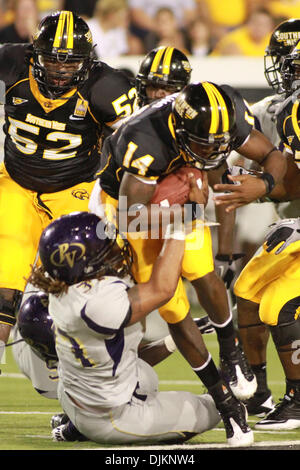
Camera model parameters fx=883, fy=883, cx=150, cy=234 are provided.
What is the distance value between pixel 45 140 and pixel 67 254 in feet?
5.08

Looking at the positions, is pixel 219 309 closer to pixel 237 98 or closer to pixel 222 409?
pixel 222 409

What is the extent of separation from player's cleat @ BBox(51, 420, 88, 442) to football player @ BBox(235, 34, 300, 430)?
0.90 meters

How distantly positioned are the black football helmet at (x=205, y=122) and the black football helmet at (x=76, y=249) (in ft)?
1.75

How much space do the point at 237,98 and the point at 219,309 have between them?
3.29 feet

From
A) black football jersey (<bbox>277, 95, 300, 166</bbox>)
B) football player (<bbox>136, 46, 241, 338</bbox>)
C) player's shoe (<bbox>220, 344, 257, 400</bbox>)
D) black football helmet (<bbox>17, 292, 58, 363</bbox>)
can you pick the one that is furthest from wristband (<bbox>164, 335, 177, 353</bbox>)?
black football jersey (<bbox>277, 95, 300, 166</bbox>)

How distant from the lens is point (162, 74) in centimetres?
557

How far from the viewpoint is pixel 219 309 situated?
4.13 meters

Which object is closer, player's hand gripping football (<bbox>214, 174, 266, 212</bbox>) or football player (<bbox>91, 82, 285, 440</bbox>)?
football player (<bbox>91, 82, 285, 440</bbox>)

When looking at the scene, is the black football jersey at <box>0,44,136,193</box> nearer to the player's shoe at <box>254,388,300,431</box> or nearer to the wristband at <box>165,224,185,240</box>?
the wristband at <box>165,224,185,240</box>

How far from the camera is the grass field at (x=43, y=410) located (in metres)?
3.82

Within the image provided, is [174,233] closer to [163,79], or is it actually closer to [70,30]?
[70,30]

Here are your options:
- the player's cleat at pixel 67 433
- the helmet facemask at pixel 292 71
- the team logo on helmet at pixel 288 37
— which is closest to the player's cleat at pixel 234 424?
the player's cleat at pixel 67 433

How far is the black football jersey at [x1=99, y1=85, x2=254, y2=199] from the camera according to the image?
12.6 feet

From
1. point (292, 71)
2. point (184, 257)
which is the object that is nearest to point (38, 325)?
point (184, 257)
